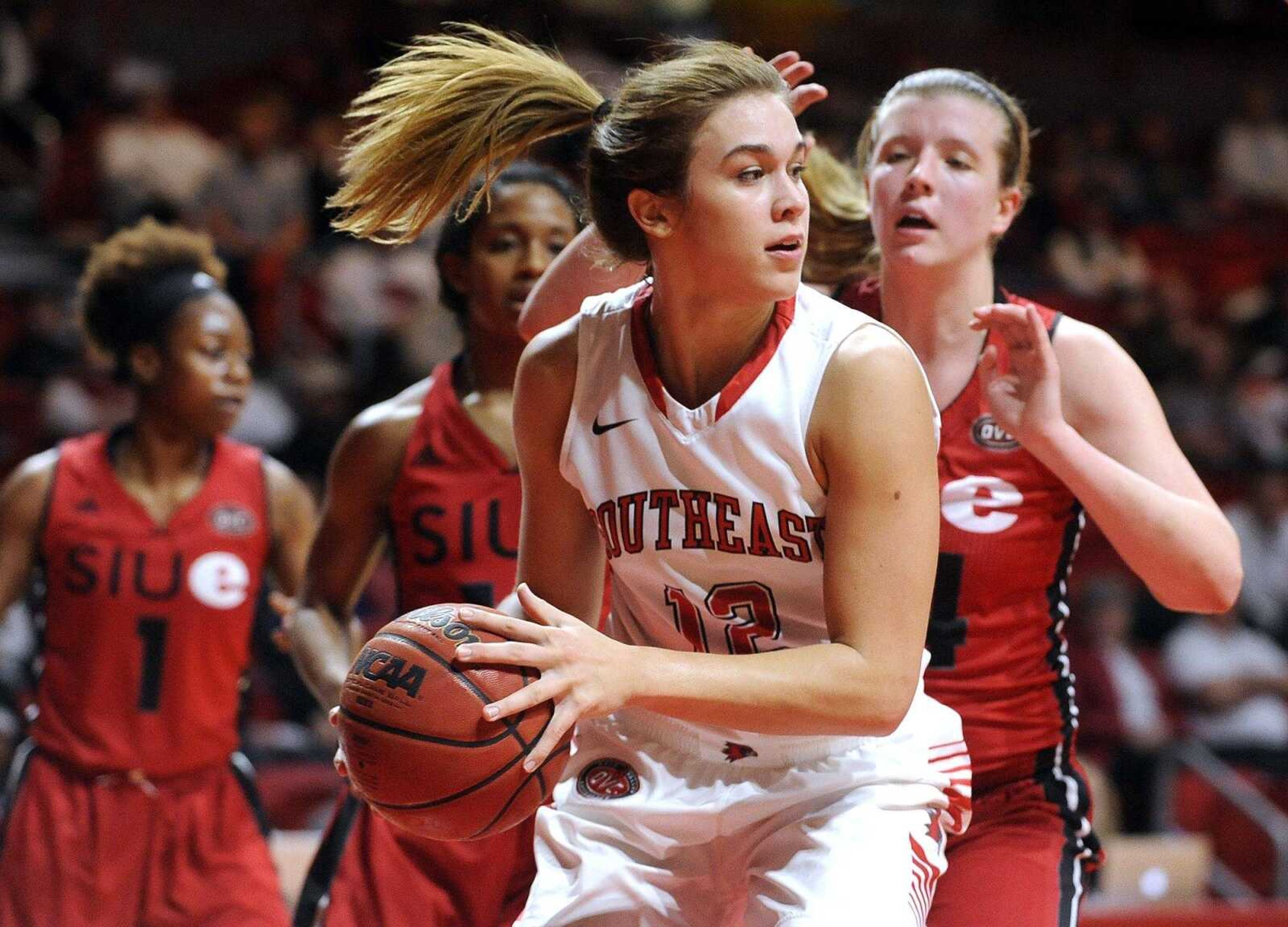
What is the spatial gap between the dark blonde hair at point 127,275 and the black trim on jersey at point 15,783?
107cm

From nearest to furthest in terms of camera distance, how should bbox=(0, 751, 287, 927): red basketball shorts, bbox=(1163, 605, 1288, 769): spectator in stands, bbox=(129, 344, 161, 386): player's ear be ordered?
bbox=(0, 751, 287, 927): red basketball shorts, bbox=(129, 344, 161, 386): player's ear, bbox=(1163, 605, 1288, 769): spectator in stands

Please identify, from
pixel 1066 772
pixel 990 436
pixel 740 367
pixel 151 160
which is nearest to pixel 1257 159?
pixel 151 160

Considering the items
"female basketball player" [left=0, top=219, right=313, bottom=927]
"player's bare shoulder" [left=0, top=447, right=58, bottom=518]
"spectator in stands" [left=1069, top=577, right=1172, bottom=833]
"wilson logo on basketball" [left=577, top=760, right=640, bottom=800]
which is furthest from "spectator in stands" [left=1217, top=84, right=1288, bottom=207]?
"wilson logo on basketball" [left=577, top=760, right=640, bottom=800]

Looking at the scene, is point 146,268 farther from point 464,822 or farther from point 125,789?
point 464,822

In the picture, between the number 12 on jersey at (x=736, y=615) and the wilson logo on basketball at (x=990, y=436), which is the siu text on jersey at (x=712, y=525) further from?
the wilson logo on basketball at (x=990, y=436)

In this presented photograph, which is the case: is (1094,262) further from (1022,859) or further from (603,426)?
(603,426)

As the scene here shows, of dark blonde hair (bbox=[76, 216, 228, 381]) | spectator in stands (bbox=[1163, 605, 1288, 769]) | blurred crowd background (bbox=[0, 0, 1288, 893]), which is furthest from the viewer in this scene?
spectator in stands (bbox=[1163, 605, 1288, 769])

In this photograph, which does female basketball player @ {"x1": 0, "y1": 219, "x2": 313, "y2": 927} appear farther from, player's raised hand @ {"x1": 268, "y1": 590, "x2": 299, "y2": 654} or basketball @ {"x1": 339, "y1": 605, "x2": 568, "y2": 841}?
basketball @ {"x1": 339, "y1": 605, "x2": 568, "y2": 841}

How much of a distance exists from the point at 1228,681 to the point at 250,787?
5.85 metres

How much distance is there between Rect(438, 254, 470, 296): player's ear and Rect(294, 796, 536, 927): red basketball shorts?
49.3 inches

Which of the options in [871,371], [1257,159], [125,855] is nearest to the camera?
[871,371]

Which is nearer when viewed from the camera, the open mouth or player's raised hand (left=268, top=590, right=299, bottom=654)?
the open mouth

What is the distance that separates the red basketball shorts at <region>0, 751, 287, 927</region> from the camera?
399 centimetres

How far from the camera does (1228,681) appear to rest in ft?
27.7
